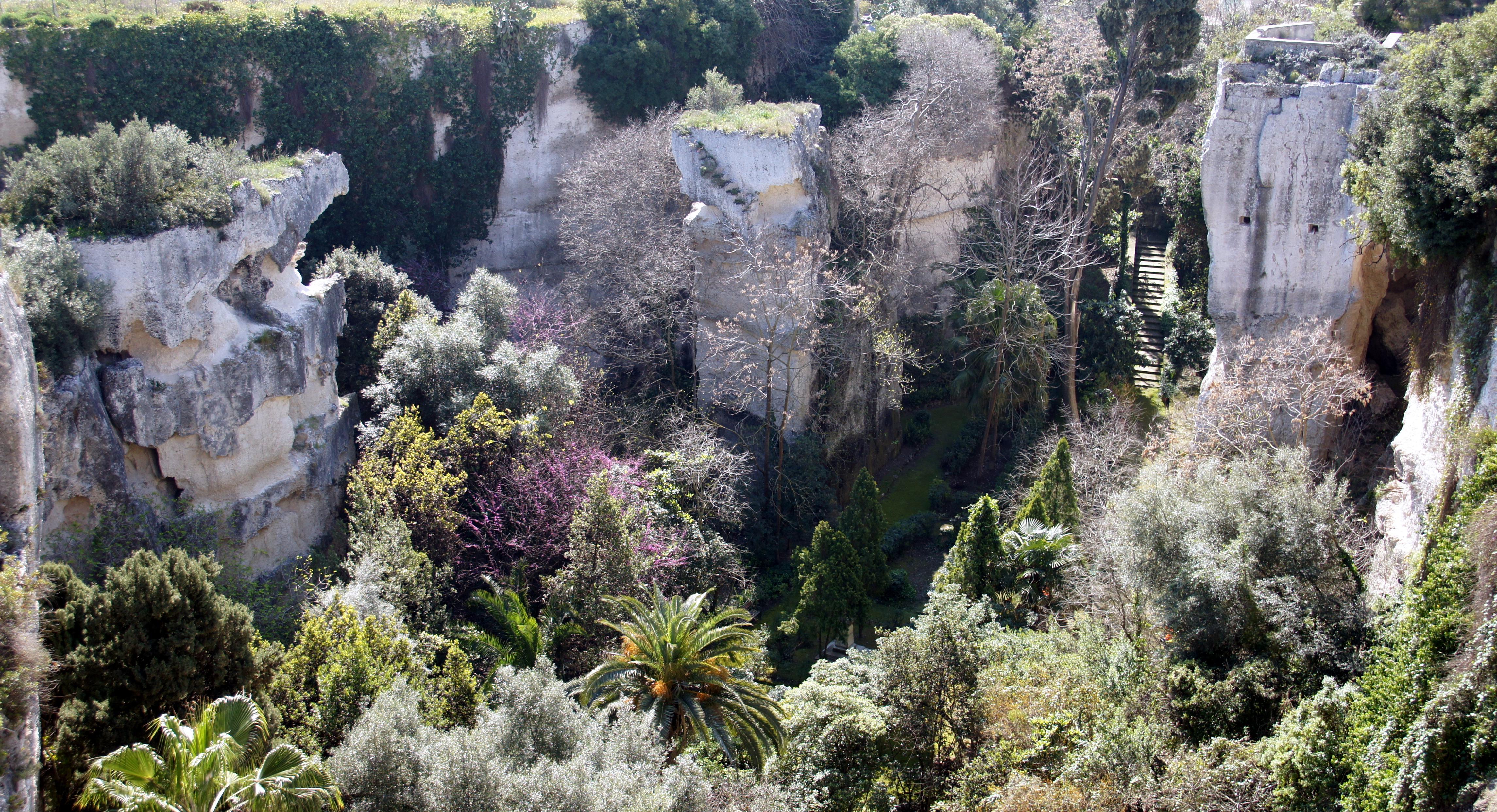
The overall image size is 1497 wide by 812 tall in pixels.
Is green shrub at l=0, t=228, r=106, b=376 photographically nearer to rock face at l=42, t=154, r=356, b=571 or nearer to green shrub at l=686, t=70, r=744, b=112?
rock face at l=42, t=154, r=356, b=571

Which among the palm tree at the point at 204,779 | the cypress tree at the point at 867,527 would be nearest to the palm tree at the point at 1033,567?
the cypress tree at the point at 867,527

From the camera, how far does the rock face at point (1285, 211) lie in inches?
702

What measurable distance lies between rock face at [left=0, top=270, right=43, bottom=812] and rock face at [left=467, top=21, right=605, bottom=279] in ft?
54.9

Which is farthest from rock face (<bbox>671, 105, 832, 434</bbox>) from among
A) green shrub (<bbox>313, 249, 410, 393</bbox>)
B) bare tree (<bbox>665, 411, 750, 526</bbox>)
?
green shrub (<bbox>313, 249, 410, 393</bbox>)

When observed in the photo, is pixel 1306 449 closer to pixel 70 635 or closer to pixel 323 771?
pixel 323 771

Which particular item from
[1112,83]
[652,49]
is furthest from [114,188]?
[1112,83]

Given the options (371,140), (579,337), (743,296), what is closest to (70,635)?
(579,337)

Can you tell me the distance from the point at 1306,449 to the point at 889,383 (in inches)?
393

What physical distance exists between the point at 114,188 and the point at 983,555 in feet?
48.9

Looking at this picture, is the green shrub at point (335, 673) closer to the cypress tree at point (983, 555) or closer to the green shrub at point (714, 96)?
the cypress tree at point (983, 555)

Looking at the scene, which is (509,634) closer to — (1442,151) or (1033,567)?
(1033,567)

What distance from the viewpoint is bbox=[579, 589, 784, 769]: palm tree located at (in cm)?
1327

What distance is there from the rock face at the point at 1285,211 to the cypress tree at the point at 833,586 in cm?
A: 839

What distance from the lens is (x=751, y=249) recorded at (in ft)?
73.4
